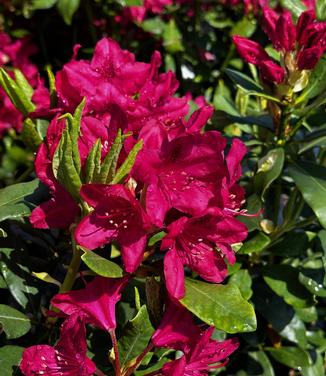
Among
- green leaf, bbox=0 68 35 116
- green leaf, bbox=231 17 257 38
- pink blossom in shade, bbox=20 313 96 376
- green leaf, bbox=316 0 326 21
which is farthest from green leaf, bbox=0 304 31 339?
green leaf, bbox=231 17 257 38

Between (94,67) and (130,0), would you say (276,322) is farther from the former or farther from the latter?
(130,0)

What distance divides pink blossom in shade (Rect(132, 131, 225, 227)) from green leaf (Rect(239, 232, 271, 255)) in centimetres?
33

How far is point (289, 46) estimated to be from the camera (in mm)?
1464

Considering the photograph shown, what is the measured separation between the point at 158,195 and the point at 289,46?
1.96 ft

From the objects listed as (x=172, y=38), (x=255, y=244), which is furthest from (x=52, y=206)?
(x=172, y=38)

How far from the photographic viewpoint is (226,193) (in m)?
1.13

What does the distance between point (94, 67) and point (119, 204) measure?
419mm

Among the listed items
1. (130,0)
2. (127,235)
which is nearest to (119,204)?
(127,235)

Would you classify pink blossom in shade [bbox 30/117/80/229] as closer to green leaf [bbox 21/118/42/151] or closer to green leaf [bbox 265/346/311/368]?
green leaf [bbox 21/118/42/151]

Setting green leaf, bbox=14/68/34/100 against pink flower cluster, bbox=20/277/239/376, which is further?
green leaf, bbox=14/68/34/100

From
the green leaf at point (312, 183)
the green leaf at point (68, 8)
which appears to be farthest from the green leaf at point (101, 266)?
the green leaf at point (68, 8)

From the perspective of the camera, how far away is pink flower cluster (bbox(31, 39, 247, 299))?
106cm

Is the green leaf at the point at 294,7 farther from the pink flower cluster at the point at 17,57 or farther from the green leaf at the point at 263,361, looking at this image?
the pink flower cluster at the point at 17,57

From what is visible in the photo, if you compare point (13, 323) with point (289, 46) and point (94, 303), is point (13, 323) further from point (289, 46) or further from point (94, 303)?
point (289, 46)
